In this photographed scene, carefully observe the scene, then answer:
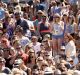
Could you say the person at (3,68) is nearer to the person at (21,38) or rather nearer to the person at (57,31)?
the person at (21,38)

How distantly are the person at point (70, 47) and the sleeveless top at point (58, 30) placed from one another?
2.94 ft

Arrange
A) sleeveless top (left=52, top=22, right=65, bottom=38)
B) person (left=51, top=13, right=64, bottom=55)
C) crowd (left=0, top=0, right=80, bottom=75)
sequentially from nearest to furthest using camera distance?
1. crowd (left=0, top=0, right=80, bottom=75)
2. person (left=51, top=13, right=64, bottom=55)
3. sleeveless top (left=52, top=22, right=65, bottom=38)

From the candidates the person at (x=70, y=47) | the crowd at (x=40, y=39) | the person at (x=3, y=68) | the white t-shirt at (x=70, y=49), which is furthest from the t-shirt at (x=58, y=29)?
the person at (x=3, y=68)

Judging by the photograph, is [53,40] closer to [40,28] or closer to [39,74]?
[40,28]

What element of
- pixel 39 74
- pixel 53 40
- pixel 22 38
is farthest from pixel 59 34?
pixel 39 74

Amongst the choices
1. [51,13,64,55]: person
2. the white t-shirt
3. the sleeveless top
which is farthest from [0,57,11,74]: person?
the sleeveless top

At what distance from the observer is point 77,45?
17.2 meters

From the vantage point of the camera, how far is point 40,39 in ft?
59.0

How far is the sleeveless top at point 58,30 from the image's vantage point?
18.0m

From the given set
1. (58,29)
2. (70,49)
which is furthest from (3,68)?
(58,29)

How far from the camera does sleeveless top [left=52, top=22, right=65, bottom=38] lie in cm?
1795

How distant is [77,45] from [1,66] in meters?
3.55

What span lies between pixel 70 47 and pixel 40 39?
1651 mm

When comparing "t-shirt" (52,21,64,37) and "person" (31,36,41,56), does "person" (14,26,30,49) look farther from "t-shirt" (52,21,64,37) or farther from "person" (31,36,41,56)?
"t-shirt" (52,21,64,37)
